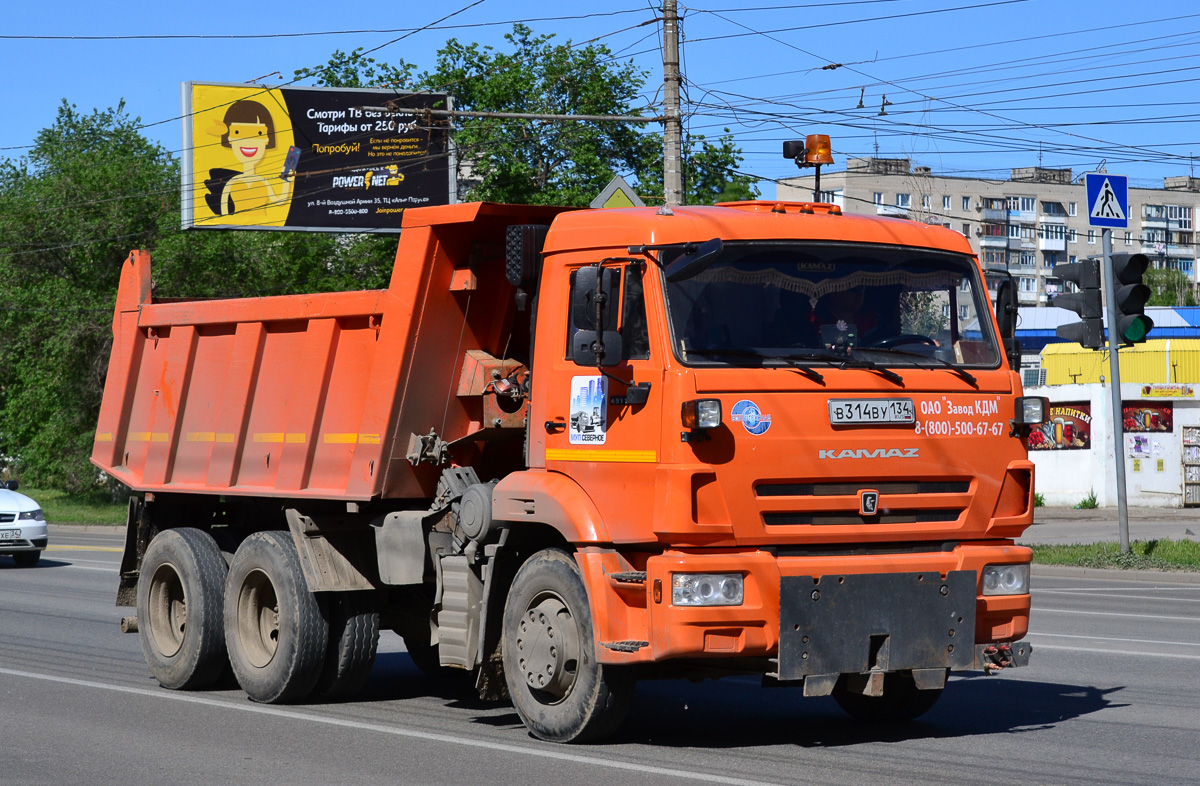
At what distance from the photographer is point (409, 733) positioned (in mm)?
8570

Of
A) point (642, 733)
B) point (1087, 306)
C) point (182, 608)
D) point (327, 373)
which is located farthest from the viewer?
point (1087, 306)

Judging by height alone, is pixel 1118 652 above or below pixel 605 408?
below

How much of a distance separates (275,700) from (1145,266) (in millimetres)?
11874

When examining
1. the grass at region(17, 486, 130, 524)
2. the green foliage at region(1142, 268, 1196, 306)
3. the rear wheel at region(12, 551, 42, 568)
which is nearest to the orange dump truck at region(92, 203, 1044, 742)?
the rear wheel at region(12, 551, 42, 568)

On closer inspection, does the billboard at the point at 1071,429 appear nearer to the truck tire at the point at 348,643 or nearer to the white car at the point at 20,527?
the white car at the point at 20,527

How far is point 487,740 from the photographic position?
8250mm

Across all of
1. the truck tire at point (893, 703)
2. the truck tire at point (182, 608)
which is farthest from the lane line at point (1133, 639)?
the truck tire at point (182, 608)

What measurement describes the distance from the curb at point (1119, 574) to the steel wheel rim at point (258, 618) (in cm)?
1370

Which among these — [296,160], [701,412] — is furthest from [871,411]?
[296,160]

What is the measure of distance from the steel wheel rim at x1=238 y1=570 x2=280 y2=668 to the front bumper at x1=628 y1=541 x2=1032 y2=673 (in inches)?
149

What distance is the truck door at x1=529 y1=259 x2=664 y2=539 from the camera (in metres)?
7.42

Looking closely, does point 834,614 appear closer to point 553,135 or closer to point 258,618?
point 258,618

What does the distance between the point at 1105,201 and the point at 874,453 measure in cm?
1348

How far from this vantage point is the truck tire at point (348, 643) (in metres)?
9.88
